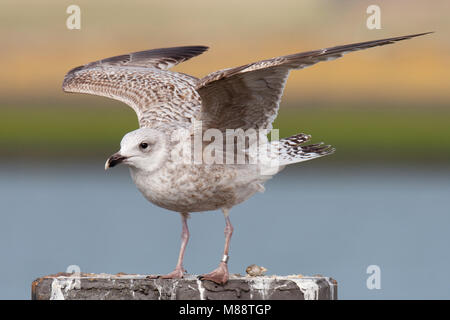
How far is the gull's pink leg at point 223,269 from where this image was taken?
5.67 meters

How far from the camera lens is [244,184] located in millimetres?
6031

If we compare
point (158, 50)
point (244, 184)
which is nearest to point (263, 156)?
point (244, 184)

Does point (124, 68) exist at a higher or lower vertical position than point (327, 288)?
higher

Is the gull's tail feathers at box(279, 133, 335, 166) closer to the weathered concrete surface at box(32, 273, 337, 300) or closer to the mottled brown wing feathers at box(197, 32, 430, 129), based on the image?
the mottled brown wing feathers at box(197, 32, 430, 129)

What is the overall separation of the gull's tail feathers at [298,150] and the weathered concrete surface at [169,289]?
1020 millimetres

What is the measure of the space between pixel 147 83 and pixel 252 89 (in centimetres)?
161

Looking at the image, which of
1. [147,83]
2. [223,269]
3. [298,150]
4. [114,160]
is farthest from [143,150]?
[147,83]

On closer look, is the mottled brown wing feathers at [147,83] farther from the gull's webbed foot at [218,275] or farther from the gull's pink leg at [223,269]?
the gull's webbed foot at [218,275]

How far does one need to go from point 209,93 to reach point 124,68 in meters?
2.50

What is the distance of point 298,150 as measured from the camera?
6.49 metres

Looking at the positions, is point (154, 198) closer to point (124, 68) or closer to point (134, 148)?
point (134, 148)

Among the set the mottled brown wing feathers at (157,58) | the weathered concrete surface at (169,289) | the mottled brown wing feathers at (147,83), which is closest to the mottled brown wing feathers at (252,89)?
the mottled brown wing feathers at (147,83)
